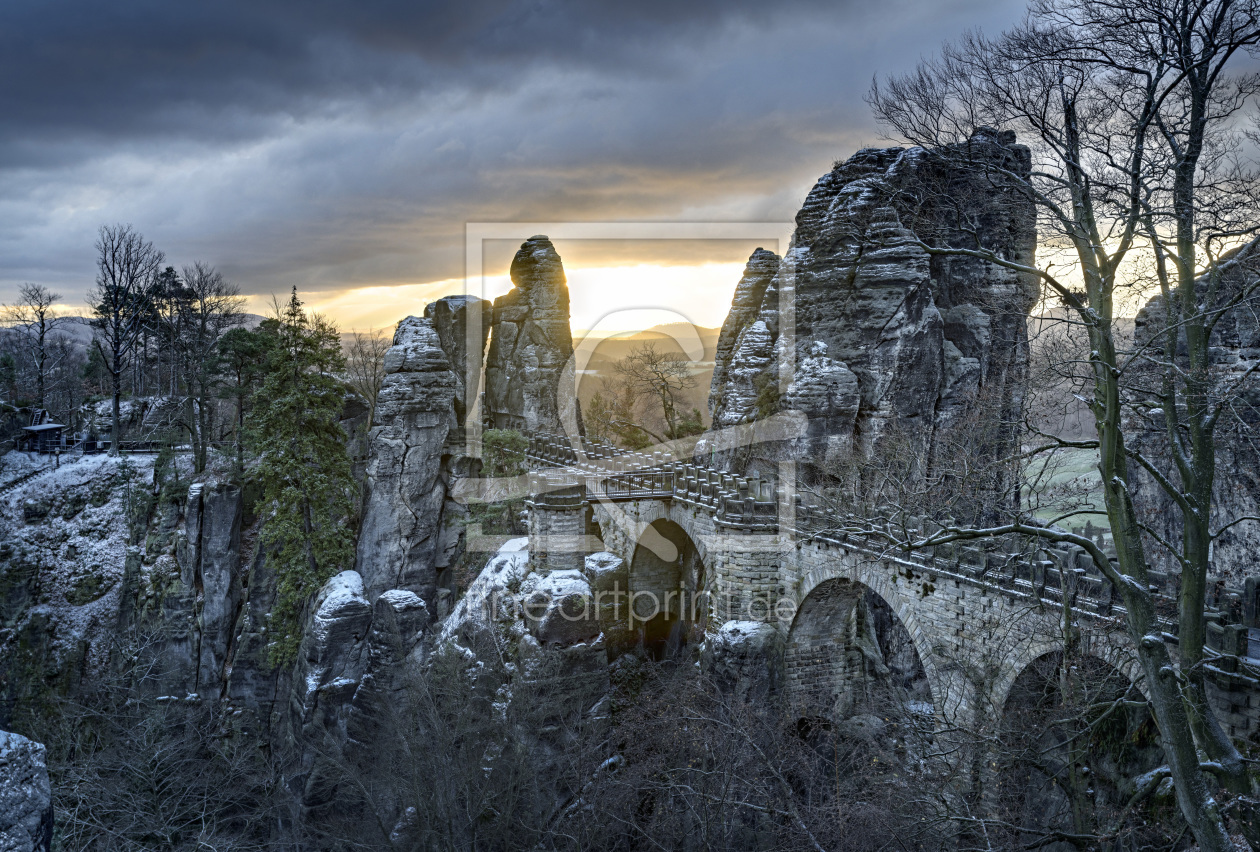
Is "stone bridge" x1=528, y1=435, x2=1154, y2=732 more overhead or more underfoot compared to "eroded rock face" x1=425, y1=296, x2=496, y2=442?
more underfoot

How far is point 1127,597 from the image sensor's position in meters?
9.01

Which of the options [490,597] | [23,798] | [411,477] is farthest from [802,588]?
[23,798]

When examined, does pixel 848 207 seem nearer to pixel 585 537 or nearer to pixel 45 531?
pixel 585 537

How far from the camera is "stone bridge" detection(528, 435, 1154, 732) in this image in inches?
544

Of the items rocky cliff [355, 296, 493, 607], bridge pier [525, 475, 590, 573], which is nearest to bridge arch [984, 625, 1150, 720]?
bridge pier [525, 475, 590, 573]

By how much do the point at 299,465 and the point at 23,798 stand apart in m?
23.8

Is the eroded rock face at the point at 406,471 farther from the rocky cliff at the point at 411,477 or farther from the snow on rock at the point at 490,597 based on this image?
the snow on rock at the point at 490,597

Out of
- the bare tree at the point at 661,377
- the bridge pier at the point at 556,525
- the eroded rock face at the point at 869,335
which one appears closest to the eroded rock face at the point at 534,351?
the bare tree at the point at 661,377

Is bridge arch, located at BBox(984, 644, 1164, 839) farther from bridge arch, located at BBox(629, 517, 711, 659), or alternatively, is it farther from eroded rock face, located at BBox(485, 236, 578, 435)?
eroded rock face, located at BBox(485, 236, 578, 435)

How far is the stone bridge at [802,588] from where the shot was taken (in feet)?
45.3

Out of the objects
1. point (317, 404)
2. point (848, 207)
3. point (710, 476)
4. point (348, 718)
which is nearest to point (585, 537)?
point (710, 476)

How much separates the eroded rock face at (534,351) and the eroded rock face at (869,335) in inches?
299

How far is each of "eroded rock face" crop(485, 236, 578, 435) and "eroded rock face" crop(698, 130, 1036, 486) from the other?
7.58 m

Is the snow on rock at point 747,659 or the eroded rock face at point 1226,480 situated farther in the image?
the snow on rock at point 747,659
